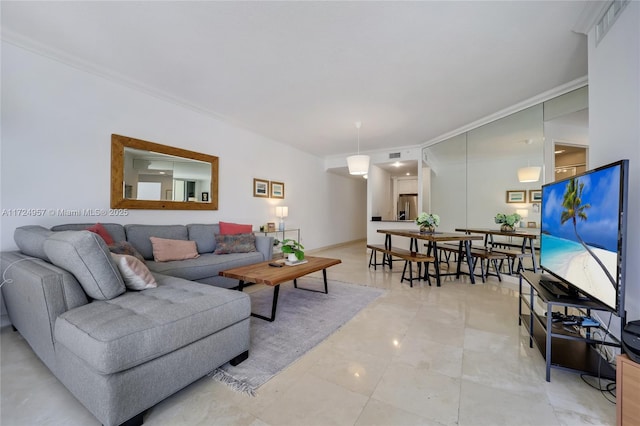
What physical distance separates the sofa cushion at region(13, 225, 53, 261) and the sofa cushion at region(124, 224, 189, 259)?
90 centimetres

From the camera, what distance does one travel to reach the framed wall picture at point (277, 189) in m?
5.40

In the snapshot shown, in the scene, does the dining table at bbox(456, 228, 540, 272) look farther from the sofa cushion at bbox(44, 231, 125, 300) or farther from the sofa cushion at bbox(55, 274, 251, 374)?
the sofa cushion at bbox(44, 231, 125, 300)

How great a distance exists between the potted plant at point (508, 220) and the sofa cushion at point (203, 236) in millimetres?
4506

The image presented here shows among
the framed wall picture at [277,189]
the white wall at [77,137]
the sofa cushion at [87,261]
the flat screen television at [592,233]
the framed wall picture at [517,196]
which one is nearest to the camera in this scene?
the flat screen television at [592,233]

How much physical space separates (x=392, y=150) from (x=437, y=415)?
582 centimetres

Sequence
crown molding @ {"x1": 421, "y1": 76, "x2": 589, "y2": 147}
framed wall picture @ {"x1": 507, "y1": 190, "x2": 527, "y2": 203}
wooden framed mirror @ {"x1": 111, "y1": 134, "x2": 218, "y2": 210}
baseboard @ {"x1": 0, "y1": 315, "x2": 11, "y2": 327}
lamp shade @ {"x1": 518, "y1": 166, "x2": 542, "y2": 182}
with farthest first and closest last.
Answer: framed wall picture @ {"x1": 507, "y1": 190, "x2": 527, "y2": 203} < lamp shade @ {"x1": 518, "y1": 166, "x2": 542, "y2": 182} < wooden framed mirror @ {"x1": 111, "y1": 134, "x2": 218, "y2": 210} < crown molding @ {"x1": 421, "y1": 76, "x2": 589, "y2": 147} < baseboard @ {"x1": 0, "y1": 315, "x2": 11, "y2": 327}

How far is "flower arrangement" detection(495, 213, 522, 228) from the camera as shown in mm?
3918

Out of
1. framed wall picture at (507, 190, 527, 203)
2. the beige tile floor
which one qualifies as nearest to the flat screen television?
the beige tile floor

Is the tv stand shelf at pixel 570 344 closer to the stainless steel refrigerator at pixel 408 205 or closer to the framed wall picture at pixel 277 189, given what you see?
the framed wall picture at pixel 277 189

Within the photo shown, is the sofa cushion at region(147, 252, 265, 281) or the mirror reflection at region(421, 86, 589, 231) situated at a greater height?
the mirror reflection at region(421, 86, 589, 231)

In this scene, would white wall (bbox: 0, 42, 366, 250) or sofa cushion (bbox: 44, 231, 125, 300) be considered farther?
white wall (bbox: 0, 42, 366, 250)

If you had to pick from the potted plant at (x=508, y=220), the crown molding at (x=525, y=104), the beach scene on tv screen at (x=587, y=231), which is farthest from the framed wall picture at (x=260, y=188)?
the beach scene on tv screen at (x=587, y=231)

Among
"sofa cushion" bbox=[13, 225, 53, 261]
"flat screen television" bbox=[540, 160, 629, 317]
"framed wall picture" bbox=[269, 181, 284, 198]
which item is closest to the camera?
"flat screen television" bbox=[540, 160, 629, 317]

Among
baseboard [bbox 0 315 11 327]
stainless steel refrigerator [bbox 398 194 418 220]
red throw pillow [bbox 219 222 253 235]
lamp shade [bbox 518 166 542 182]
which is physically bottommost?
baseboard [bbox 0 315 11 327]
